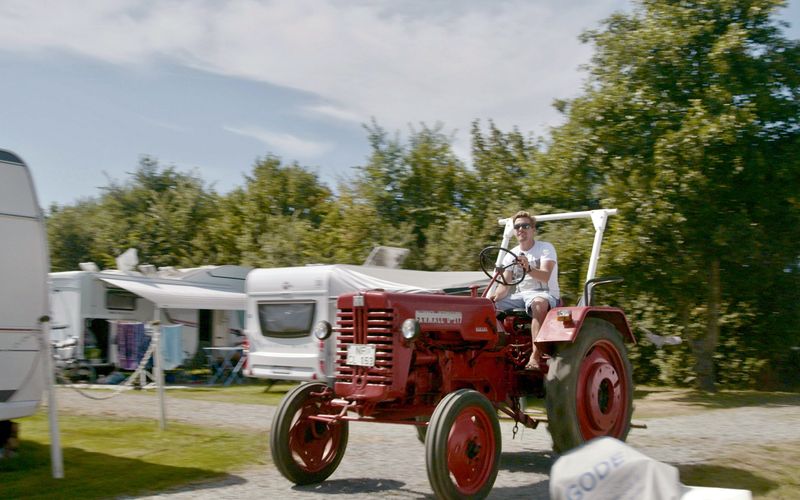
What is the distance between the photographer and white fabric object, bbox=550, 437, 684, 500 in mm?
3520

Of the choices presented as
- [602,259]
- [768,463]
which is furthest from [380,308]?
[602,259]

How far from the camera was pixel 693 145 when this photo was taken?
13.2 metres

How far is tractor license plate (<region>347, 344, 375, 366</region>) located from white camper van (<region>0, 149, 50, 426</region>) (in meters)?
2.74

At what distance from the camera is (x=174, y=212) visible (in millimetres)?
32219

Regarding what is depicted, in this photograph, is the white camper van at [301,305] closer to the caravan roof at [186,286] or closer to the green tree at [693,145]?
the green tree at [693,145]

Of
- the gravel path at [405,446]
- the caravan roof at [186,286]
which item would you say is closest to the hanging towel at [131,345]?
the caravan roof at [186,286]

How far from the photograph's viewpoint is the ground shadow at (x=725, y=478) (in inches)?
247

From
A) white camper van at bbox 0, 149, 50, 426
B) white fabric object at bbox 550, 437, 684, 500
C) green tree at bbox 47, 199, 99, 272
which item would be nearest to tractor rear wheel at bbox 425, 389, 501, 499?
white fabric object at bbox 550, 437, 684, 500

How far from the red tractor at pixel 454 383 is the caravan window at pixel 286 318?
299 inches

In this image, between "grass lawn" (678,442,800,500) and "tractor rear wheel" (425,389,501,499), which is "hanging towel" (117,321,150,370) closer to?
"grass lawn" (678,442,800,500)

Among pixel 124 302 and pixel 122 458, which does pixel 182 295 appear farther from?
pixel 122 458

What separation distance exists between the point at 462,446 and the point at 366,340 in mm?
1043

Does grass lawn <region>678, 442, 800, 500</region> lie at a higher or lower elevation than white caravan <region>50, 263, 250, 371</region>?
lower

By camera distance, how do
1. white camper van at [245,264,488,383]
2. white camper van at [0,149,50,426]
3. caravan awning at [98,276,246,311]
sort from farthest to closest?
caravan awning at [98,276,246,311] < white camper van at [245,264,488,383] < white camper van at [0,149,50,426]
